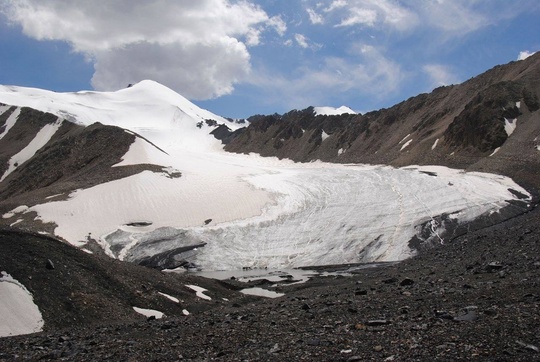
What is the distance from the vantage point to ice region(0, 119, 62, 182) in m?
77.5

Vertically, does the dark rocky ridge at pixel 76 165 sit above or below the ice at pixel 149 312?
above

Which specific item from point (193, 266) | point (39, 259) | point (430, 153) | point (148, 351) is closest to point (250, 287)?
point (193, 266)

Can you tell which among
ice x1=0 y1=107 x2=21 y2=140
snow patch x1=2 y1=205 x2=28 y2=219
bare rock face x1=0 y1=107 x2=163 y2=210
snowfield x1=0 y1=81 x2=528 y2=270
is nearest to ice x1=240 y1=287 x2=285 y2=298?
snowfield x1=0 y1=81 x2=528 y2=270

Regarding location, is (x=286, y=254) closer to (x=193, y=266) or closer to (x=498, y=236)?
(x=193, y=266)

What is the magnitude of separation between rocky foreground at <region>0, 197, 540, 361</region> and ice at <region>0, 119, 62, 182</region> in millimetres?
63163

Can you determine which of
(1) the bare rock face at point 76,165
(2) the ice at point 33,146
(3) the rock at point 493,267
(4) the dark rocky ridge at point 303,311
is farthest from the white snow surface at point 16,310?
(2) the ice at point 33,146

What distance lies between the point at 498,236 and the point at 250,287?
1554cm

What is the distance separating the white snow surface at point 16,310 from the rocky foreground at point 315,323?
42 cm

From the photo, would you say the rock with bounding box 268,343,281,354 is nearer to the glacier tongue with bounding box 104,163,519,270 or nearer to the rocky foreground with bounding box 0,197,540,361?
the rocky foreground with bounding box 0,197,540,361

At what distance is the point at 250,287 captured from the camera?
95.2 ft

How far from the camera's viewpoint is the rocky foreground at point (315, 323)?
955 centimetres

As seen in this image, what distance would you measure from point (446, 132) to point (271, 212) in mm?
38197

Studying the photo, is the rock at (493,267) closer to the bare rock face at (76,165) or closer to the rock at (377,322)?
the rock at (377,322)

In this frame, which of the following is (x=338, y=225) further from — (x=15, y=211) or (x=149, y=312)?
(x=15, y=211)
